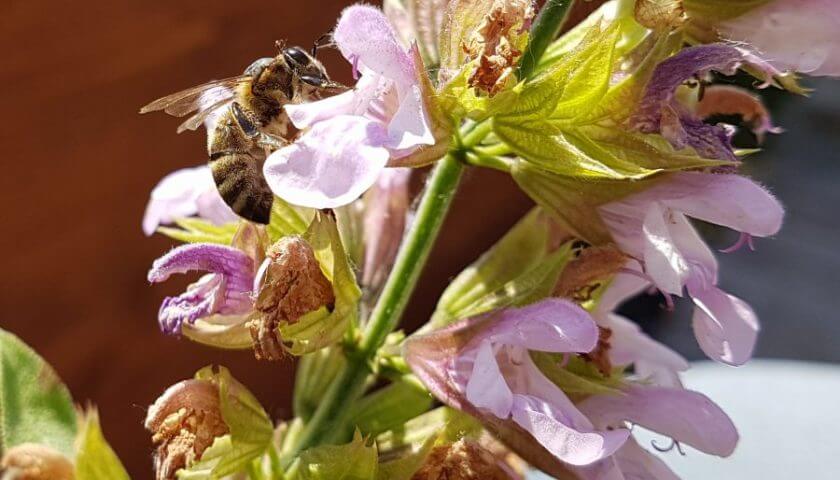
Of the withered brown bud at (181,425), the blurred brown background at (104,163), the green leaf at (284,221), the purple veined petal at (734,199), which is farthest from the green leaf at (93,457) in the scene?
the blurred brown background at (104,163)

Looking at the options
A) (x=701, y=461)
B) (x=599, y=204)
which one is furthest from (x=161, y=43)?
(x=599, y=204)

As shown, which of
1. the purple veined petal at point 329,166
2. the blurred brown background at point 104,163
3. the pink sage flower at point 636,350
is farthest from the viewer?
the blurred brown background at point 104,163

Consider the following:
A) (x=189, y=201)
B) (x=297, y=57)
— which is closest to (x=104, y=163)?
(x=189, y=201)

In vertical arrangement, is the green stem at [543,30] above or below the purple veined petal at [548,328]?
above

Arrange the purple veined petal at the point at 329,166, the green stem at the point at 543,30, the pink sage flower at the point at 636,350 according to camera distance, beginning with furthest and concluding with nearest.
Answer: the pink sage flower at the point at 636,350 < the green stem at the point at 543,30 < the purple veined petal at the point at 329,166

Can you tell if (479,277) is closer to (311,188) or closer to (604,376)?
(604,376)

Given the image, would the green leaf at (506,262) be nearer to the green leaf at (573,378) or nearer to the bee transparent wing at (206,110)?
the green leaf at (573,378)

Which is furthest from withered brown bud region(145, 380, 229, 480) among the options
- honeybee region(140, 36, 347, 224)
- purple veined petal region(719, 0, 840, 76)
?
purple veined petal region(719, 0, 840, 76)

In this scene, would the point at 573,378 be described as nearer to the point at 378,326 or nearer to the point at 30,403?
the point at 378,326
